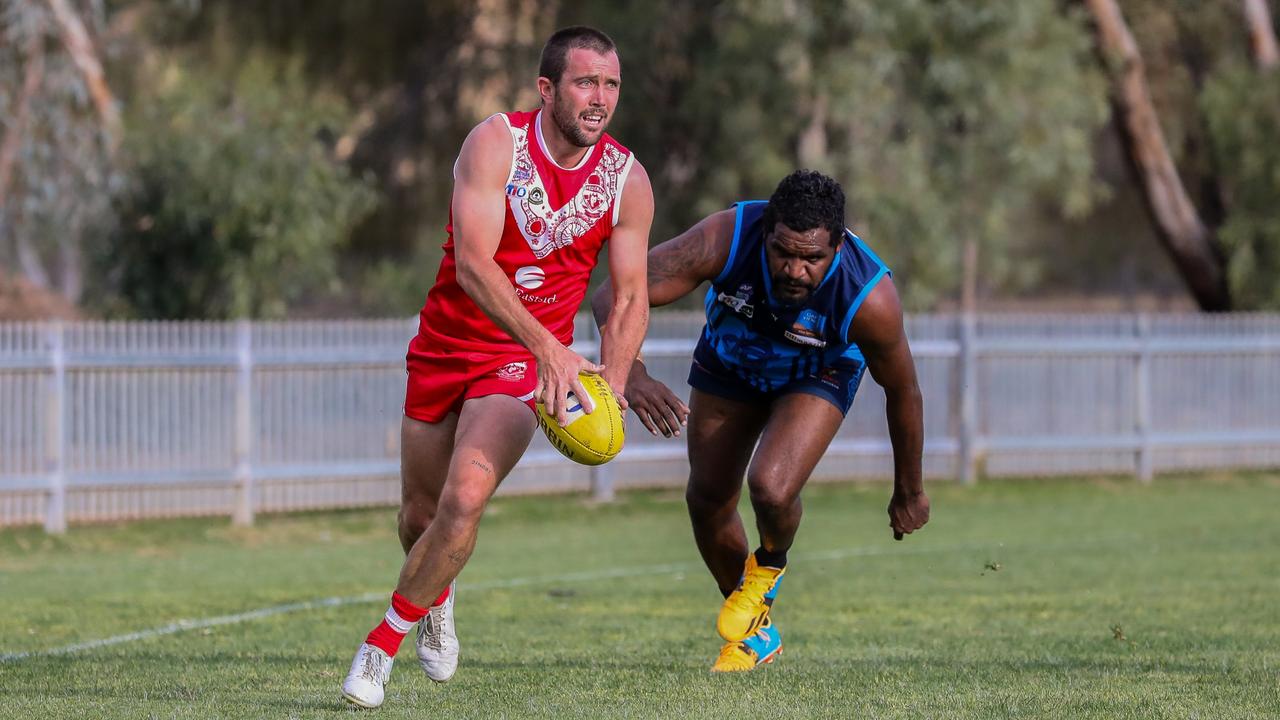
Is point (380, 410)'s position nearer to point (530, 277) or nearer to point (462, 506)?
point (530, 277)

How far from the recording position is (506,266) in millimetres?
6438

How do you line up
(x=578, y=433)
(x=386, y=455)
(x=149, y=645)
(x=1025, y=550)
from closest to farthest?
1. (x=578, y=433)
2. (x=149, y=645)
3. (x=1025, y=550)
4. (x=386, y=455)

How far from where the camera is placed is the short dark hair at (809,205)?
6.70 m

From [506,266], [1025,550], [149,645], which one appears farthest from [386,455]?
[506,266]

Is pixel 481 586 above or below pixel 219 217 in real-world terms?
below

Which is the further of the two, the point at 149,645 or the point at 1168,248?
the point at 1168,248

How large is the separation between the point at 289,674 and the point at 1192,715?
3.61 m

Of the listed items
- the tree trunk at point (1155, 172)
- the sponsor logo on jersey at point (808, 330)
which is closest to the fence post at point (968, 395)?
the tree trunk at point (1155, 172)

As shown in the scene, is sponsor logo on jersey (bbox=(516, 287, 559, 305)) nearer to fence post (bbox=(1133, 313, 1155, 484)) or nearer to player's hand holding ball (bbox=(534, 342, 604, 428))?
player's hand holding ball (bbox=(534, 342, 604, 428))

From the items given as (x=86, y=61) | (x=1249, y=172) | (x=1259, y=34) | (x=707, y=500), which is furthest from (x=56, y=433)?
(x=1259, y=34)

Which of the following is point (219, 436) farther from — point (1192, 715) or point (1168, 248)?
point (1168, 248)

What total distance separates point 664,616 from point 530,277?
4.00 m

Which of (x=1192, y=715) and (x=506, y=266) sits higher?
(x=506, y=266)

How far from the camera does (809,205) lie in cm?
670
